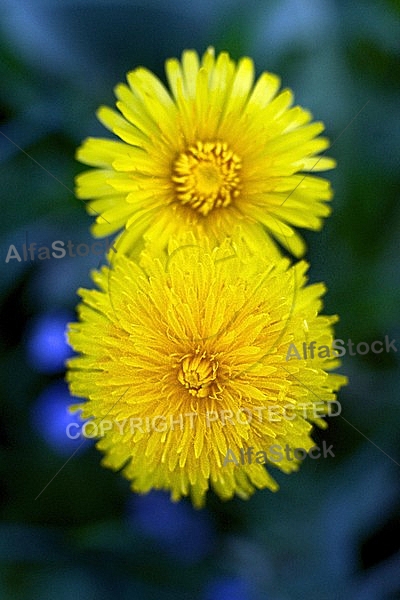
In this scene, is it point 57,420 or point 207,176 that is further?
point 57,420

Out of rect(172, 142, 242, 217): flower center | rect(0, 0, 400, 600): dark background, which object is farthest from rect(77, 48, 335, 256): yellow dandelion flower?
rect(0, 0, 400, 600): dark background

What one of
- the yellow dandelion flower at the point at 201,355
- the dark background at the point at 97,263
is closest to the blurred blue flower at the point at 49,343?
the dark background at the point at 97,263

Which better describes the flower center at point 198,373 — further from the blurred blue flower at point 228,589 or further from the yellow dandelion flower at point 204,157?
the blurred blue flower at point 228,589

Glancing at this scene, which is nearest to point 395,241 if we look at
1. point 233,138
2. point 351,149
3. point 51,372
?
point 351,149

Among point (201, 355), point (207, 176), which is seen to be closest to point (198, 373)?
point (201, 355)

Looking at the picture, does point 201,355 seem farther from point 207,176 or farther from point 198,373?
point 207,176

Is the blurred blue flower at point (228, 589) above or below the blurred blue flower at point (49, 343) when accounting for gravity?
below
